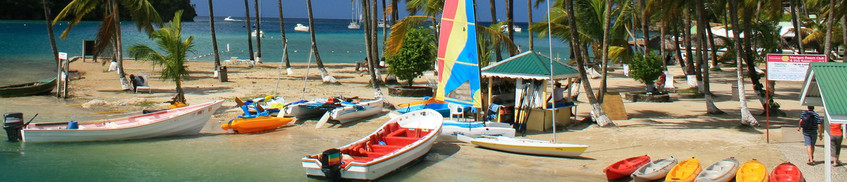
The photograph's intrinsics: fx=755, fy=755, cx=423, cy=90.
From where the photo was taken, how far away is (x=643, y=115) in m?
24.4

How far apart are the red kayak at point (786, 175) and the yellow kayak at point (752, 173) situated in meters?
0.16

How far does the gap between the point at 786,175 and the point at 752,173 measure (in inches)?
22.7

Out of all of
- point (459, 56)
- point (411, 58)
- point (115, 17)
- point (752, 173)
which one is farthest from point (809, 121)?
point (115, 17)

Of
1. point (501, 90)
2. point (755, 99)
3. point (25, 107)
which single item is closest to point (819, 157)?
point (501, 90)

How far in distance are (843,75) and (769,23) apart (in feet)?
121

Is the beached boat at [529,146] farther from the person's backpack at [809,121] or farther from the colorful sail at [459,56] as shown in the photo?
the person's backpack at [809,121]

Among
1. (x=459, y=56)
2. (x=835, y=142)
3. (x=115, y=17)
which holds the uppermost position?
(x=115, y=17)

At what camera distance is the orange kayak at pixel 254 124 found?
70.4 ft

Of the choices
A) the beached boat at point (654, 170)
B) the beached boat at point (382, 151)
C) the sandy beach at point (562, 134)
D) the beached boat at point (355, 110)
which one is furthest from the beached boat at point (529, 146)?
the beached boat at point (355, 110)

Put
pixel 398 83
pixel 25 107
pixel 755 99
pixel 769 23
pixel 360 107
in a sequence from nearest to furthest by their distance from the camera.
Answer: pixel 360 107, pixel 25 107, pixel 755 99, pixel 398 83, pixel 769 23

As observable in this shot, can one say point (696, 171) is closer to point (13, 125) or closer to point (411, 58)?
point (411, 58)

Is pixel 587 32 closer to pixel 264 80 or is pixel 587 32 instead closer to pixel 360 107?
pixel 360 107

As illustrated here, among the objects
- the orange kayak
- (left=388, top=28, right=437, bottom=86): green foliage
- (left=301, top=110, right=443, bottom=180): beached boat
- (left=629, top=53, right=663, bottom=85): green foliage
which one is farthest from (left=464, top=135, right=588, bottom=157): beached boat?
(left=629, top=53, right=663, bottom=85): green foliage

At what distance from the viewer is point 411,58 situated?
99.4 ft
